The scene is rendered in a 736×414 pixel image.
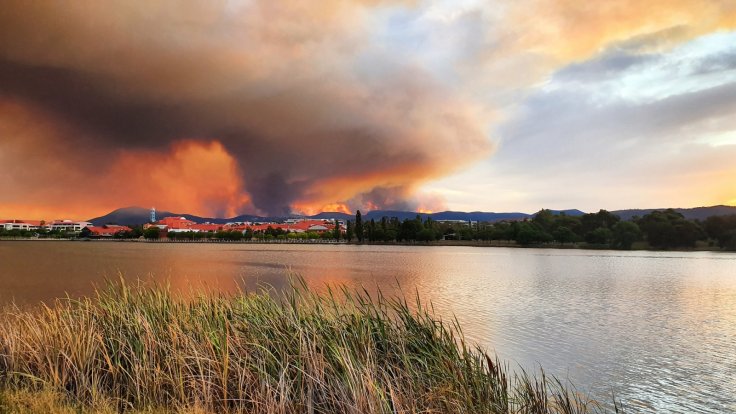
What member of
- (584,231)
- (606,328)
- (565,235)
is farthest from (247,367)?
(584,231)

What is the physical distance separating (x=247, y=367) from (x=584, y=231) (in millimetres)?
145995

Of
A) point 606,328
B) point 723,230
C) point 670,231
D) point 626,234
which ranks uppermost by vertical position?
point 723,230

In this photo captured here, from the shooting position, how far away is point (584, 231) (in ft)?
452

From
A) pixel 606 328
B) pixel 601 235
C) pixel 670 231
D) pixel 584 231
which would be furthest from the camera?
pixel 584 231

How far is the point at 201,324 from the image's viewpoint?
28.9ft

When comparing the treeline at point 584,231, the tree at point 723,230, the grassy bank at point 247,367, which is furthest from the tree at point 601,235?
the grassy bank at point 247,367

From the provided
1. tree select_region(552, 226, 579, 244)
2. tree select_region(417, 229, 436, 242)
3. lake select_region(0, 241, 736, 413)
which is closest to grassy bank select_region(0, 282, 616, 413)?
lake select_region(0, 241, 736, 413)

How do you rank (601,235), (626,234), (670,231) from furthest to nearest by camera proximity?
(601,235) → (626,234) → (670,231)

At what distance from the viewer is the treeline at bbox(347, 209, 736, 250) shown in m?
111

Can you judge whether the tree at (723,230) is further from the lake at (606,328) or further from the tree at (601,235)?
the lake at (606,328)

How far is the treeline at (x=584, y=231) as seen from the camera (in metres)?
111

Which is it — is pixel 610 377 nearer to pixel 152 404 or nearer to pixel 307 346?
pixel 307 346

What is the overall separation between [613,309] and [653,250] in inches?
4241

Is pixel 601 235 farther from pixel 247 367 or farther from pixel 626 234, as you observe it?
pixel 247 367
